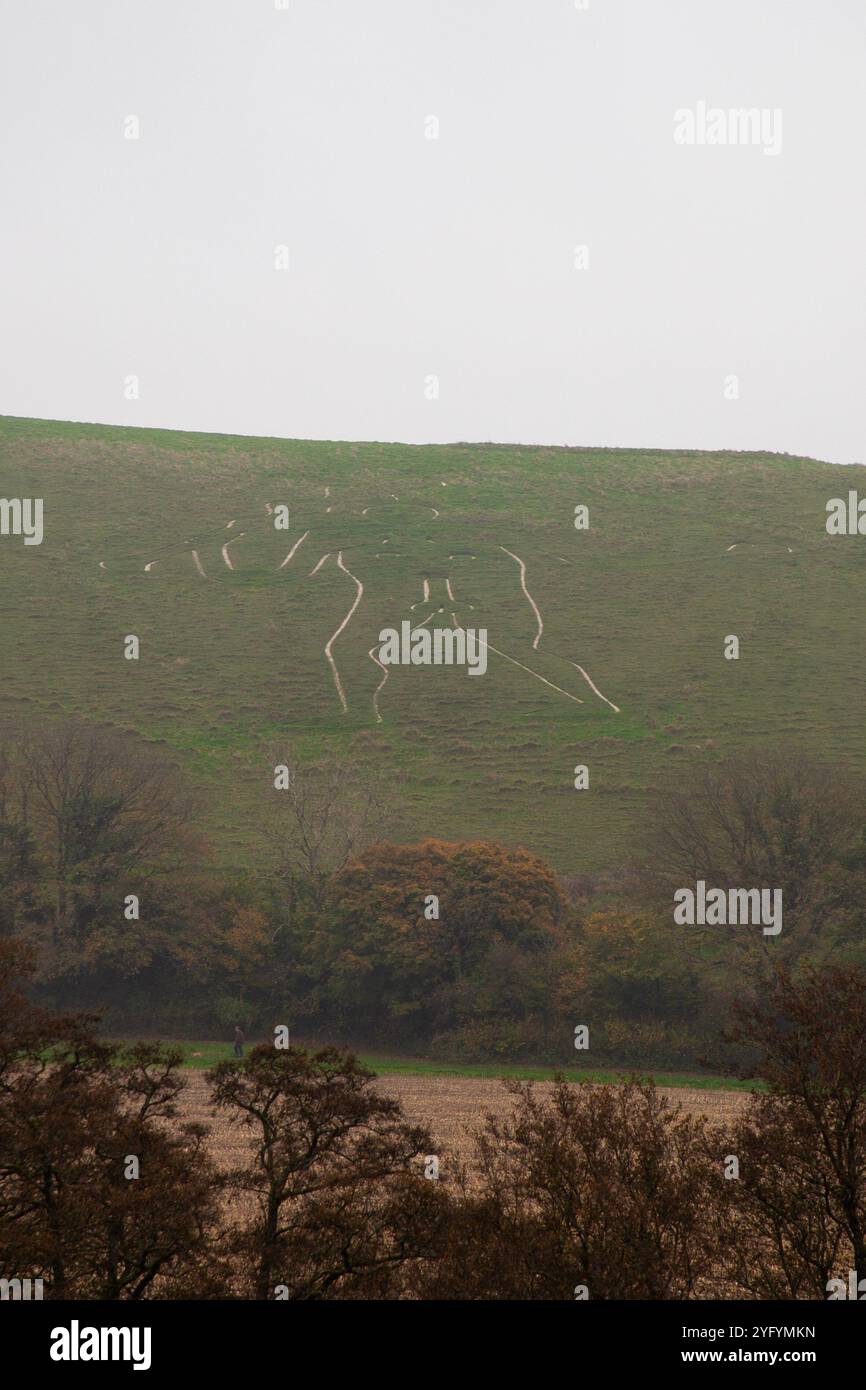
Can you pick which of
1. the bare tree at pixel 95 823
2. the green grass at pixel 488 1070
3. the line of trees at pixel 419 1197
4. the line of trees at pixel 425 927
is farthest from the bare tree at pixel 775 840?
the line of trees at pixel 419 1197

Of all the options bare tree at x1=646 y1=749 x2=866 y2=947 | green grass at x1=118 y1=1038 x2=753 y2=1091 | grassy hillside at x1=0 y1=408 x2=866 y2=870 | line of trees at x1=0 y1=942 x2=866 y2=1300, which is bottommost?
green grass at x1=118 y1=1038 x2=753 y2=1091

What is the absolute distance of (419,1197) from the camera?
10688 mm

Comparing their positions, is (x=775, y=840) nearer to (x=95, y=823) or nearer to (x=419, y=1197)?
(x=95, y=823)

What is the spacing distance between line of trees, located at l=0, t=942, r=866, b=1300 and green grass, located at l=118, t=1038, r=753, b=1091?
14.5 metres

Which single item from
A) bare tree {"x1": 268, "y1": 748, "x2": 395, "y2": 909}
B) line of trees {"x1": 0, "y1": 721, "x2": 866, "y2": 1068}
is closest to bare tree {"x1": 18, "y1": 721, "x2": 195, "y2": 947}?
line of trees {"x1": 0, "y1": 721, "x2": 866, "y2": 1068}

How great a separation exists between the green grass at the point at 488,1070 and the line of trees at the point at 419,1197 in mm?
14509

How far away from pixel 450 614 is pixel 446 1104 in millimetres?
42807

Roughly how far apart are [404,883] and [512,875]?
9.84 ft

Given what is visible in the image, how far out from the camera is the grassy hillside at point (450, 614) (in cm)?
5153

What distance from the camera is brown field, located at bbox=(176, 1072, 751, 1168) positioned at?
63.6ft

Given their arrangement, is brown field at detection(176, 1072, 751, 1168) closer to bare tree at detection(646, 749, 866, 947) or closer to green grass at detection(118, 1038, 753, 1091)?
green grass at detection(118, 1038, 753, 1091)

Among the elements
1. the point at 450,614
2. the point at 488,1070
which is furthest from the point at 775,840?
the point at 450,614
